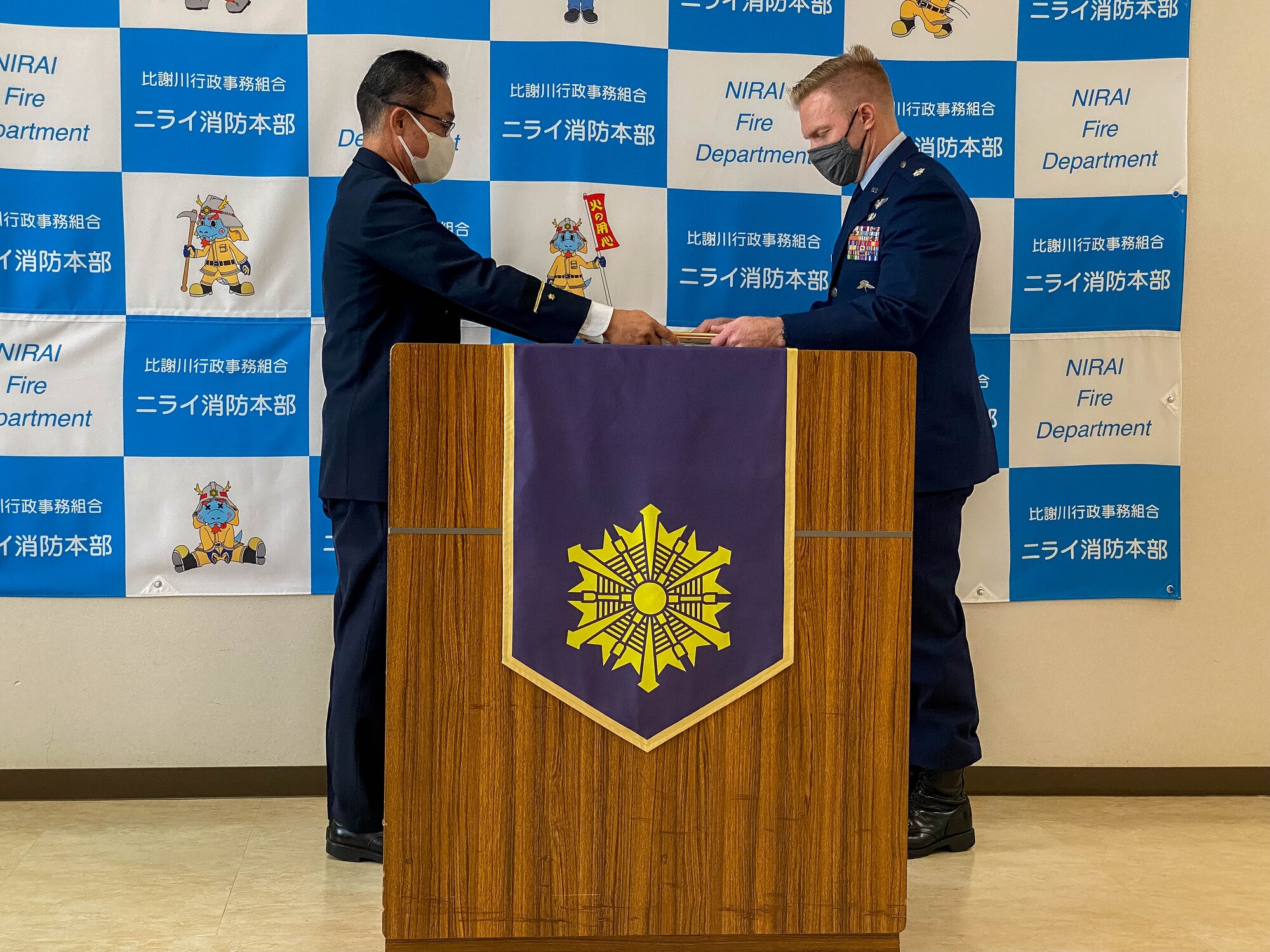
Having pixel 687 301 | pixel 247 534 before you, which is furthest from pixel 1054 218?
pixel 247 534

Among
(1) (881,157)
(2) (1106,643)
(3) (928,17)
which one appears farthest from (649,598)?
(3) (928,17)

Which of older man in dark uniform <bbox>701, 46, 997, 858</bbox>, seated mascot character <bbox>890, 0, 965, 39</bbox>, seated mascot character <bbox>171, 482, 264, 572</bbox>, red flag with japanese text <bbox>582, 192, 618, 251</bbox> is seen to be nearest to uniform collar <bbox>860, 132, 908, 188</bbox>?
older man in dark uniform <bbox>701, 46, 997, 858</bbox>

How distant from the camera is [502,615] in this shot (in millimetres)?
1435

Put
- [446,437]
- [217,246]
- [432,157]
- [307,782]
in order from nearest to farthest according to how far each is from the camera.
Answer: [446,437] → [432,157] → [217,246] → [307,782]

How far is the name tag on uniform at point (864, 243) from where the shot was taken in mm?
2061

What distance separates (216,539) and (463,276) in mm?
1033

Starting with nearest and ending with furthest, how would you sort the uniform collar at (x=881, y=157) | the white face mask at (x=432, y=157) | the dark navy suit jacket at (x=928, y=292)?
the dark navy suit jacket at (x=928, y=292), the white face mask at (x=432, y=157), the uniform collar at (x=881, y=157)

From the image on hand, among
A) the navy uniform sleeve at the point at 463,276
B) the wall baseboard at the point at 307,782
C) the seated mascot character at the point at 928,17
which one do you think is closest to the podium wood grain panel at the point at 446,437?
the navy uniform sleeve at the point at 463,276

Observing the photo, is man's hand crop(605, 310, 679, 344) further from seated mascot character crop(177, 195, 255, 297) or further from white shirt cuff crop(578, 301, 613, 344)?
seated mascot character crop(177, 195, 255, 297)

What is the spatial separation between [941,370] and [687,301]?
2.12 ft

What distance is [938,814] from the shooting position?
2.17m

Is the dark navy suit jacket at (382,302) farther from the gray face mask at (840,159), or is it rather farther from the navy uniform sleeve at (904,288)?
the gray face mask at (840,159)

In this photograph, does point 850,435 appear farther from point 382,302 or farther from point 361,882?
point 361,882

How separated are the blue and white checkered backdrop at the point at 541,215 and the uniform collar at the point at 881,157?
304 mm
